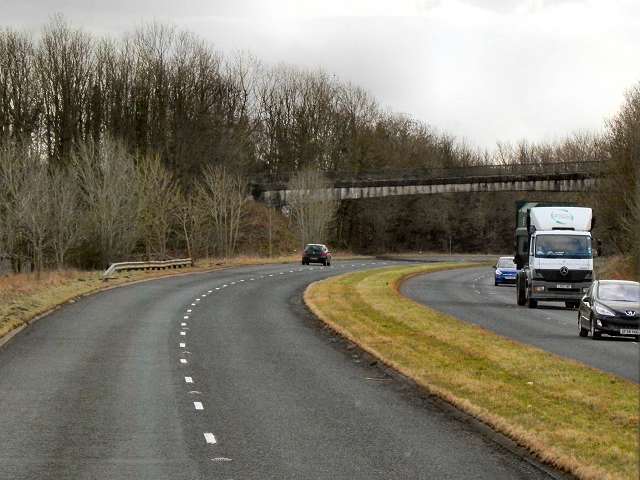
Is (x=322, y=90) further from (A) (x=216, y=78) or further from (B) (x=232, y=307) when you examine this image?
(B) (x=232, y=307)

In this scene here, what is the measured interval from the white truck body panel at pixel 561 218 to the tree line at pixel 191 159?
37.7 ft

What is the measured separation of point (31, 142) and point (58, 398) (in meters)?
62.6

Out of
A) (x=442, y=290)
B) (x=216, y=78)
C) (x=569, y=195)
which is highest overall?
(x=216, y=78)

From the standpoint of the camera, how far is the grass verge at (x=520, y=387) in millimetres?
11418

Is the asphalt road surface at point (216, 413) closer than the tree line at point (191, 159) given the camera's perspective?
Yes

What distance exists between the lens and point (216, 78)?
93.4 m

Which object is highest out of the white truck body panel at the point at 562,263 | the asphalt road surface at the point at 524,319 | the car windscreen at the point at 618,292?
the white truck body panel at the point at 562,263

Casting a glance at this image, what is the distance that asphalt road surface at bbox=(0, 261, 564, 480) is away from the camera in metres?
10.9

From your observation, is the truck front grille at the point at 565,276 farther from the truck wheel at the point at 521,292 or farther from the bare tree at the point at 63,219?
the bare tree at the point at 63,219

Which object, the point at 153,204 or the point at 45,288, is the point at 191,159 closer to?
the point at 153,204

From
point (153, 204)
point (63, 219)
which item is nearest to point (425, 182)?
point (153, 204)

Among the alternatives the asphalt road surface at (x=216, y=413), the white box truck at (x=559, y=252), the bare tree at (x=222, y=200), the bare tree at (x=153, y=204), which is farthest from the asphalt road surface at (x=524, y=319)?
the bare tree at (x=222, y=200)

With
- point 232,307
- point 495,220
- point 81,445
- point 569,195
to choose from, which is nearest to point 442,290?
point 232,307

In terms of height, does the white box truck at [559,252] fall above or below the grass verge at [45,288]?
above
